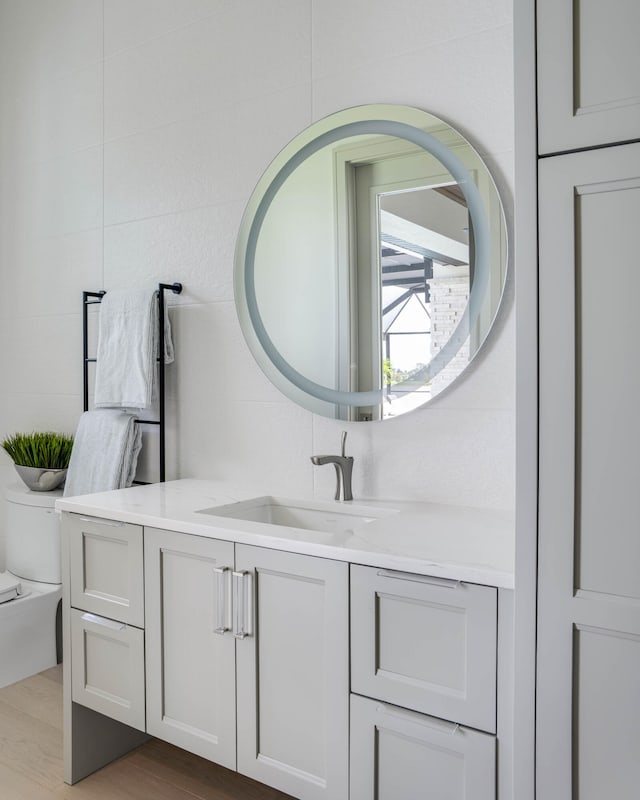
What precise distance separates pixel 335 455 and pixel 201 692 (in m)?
0.71

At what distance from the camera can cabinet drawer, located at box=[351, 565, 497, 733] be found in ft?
4.00

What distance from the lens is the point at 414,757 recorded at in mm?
1302

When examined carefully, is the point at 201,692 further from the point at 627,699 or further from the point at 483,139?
the point at 483,139

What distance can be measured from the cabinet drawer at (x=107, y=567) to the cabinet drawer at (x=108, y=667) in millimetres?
38

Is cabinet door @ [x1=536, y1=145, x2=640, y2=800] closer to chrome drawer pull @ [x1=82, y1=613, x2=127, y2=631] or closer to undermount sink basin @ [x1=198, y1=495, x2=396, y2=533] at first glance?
undermount sink basin @ [x1=198, y1=495, x2=396, y2=533]

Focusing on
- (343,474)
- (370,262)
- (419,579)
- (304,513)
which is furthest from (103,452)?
(419,579)

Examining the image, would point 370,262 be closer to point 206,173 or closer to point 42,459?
point 206,173

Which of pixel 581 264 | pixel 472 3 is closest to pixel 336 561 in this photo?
pixel 581 264

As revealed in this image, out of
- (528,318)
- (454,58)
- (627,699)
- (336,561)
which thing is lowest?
(627,699)

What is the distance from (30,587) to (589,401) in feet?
7.42

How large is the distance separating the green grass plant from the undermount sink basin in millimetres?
1053

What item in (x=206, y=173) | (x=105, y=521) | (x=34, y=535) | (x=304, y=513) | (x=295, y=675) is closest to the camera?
(x=295, y=675)

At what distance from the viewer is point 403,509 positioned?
1771mm

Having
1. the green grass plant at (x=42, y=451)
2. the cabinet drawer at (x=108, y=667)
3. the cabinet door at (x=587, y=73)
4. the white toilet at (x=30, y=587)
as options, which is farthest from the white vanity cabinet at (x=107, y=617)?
the cabinet door at (x=587, y=73)
